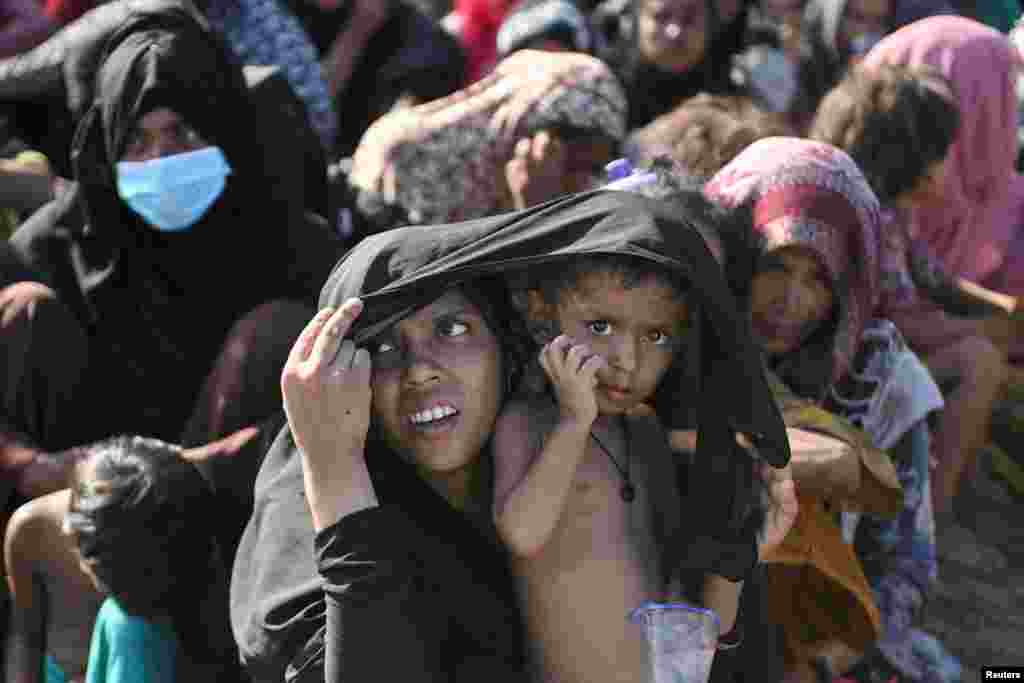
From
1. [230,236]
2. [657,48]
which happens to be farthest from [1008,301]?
[230,236]

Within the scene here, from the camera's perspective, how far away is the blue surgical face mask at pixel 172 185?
3.71 meters

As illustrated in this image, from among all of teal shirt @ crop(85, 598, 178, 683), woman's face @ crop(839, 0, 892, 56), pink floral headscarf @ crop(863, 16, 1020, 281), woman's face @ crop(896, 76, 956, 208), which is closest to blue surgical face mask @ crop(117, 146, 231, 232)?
teal shirt @ crop(85, 598, 178, 683)

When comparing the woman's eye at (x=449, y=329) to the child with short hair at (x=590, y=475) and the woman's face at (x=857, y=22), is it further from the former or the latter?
the woman's face at (x=857, y=22)

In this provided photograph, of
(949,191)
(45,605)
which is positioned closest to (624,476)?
(45,605)

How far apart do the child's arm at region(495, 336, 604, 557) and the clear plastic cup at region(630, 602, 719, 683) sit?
205mm

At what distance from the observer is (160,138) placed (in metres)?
3.78

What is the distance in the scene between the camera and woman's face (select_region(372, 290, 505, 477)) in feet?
7.94

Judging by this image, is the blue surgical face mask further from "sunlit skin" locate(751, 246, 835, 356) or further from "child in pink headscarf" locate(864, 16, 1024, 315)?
"child in pink headscarf" locate(864, 16, 1024, 315)

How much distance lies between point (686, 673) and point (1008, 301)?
9.37ft

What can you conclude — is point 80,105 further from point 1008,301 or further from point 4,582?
point 1008,301

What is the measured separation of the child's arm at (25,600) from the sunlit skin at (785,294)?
1.51 meters

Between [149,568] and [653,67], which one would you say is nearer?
[149,568]

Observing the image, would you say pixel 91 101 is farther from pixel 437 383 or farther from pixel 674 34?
pixel 674 34

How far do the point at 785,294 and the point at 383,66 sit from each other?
288 centimetres
